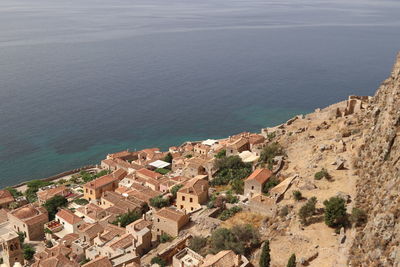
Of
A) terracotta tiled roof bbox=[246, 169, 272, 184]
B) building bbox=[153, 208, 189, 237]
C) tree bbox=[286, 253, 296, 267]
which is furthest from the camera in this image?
terracotta tiled roof bbox=[246, 169, 272, 184]

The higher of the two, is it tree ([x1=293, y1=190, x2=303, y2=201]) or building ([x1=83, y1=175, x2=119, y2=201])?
tree ([x1=293, y1=190, x2=303, y2=201])

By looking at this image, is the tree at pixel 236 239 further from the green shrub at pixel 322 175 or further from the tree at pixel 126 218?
the tree at pixel 126 218

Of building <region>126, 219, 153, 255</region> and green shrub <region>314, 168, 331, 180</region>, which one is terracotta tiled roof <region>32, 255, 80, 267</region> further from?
green shrub <region>314, 168, 331, 180</region>

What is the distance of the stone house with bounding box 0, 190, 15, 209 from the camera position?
4684 centimetres

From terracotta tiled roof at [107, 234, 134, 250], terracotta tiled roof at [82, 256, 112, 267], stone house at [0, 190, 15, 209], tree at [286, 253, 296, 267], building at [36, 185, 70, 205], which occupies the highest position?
tree at [286, 253, 296, 267]

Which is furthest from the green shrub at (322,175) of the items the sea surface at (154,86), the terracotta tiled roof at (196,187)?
the sea surface at (154,86)

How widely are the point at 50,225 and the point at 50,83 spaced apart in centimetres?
7541

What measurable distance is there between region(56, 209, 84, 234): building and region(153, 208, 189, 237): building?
28.6ft

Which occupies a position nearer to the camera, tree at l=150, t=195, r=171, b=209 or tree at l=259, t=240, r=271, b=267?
tree at l=259, t=240, r=271, b=267

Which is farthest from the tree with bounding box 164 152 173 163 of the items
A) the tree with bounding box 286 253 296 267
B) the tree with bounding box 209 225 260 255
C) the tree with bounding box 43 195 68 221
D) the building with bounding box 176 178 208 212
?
the tree with bounding box 286 253 296 267

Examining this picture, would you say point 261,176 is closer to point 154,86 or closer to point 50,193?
point 50,193

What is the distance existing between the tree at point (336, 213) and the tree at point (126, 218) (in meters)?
19.2

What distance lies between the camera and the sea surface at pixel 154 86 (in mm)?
76375

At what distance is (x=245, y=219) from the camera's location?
31.4 meters
